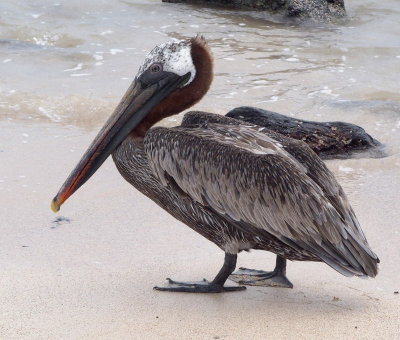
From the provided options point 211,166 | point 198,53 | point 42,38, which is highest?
point 198,53

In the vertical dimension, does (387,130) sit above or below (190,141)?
below

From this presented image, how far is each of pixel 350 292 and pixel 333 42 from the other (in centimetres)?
773

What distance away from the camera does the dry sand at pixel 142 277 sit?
3693 mm

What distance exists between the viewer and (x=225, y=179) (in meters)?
4.03

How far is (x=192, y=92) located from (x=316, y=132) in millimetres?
2151

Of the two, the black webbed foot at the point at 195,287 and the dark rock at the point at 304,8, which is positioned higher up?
the dark rock at the point at 304,8

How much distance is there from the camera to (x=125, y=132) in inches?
173

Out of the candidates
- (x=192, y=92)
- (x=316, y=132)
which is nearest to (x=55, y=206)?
(x=192, y=92)

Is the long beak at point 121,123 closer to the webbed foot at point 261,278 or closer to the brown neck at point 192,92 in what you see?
the brown neck at point 192,92

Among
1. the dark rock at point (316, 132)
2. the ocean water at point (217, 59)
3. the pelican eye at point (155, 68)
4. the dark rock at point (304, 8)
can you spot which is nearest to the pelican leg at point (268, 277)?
the pelican eye at point (155, 68)

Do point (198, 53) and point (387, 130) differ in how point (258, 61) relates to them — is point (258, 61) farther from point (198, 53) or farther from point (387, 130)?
point (198, 53)

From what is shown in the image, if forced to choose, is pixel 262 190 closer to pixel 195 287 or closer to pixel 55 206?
pixel 195 287

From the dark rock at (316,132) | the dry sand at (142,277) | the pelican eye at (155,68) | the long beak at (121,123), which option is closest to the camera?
the dry sand at (142,277)

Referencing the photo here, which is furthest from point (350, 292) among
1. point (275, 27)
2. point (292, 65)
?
point (275, 27)
